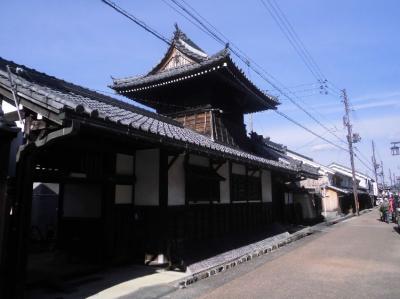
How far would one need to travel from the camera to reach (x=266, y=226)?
16.7 meters

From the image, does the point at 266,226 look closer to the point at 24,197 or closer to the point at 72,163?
the point at 72,163

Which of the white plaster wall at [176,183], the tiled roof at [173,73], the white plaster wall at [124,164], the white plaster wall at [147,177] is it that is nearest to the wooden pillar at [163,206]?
the white plaster wall at [147,177]

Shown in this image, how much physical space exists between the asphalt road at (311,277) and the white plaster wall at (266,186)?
441 cm

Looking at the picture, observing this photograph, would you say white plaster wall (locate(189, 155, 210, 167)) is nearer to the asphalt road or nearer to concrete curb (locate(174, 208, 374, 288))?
concrete curb (locate(174, 208, 374, 288))


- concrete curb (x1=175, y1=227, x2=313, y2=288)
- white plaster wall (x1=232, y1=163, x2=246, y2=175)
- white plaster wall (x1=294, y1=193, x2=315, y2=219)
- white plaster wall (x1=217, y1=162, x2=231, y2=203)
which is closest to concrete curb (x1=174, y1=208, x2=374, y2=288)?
concrete curb (x1=175, y1=227, x2=313, y2=288)

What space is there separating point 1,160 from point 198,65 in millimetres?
9155

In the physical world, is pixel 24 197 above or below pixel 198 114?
below

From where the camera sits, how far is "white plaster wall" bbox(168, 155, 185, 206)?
9852mm

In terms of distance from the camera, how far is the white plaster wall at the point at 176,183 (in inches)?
388

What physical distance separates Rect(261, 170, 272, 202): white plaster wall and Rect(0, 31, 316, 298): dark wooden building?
1.01m

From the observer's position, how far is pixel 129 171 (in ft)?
31.3

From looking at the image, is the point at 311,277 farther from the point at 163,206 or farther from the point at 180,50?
the point at 180,50

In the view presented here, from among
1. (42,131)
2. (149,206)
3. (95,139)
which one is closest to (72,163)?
(95,139)

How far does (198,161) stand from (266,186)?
24.6 feet
